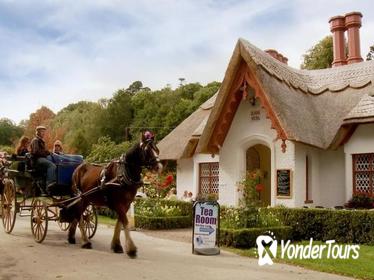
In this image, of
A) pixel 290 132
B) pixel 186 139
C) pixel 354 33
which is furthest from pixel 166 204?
pixel 354 33

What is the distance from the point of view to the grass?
9234 millimetres

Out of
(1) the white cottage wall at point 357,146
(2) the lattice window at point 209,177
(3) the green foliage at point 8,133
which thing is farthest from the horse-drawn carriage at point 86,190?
(3) the green foliage at point 8,133

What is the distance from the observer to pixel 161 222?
16781 millimetres

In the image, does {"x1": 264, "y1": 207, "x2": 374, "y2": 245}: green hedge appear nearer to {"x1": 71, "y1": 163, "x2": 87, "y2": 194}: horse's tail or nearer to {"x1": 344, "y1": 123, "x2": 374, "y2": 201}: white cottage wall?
{"x1": 344, "y1": 123, "x2": 374, "y2": 201}: white cottage wall

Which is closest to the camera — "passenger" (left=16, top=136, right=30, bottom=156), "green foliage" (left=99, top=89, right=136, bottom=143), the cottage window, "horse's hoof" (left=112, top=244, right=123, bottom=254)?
"horse's hoof" (left=112, top=244, right=123, bottom=254)

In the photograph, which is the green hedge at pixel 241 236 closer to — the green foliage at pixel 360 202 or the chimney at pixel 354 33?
the green foliage at pixel 360 202

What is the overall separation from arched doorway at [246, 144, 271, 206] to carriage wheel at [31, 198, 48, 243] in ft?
37.4

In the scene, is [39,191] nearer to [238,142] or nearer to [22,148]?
[22,148]

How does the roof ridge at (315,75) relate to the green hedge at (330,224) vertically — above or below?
above

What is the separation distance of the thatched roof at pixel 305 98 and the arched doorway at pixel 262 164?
2.66 metres

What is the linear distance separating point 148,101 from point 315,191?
38412 millimetres

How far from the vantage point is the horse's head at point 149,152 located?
31.0 ft

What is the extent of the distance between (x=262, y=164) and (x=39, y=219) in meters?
13.3

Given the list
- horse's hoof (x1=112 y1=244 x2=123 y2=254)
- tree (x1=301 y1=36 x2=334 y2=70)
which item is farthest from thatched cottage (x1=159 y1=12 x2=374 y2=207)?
tree (x1=301 y1=36 x2=334 y2=70)
